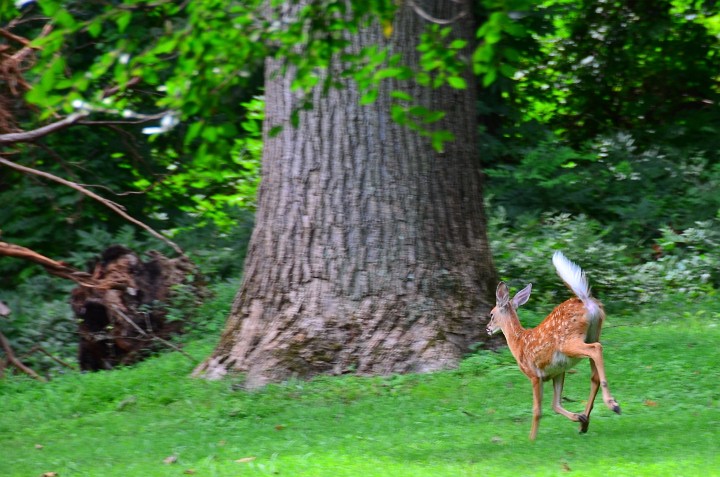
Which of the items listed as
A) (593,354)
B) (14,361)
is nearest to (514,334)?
(593,354)

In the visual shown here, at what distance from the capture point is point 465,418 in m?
8.62

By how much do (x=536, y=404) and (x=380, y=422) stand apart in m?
1.61

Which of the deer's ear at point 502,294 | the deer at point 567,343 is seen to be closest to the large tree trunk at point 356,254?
the deer's ear at point 502,294

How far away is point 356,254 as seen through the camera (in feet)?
32.8

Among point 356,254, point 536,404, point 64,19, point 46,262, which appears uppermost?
point 64,19

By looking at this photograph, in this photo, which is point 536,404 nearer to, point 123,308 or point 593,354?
point 593,354

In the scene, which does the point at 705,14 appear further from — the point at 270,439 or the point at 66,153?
the point at 270,439

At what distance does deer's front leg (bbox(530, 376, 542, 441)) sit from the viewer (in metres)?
7.46

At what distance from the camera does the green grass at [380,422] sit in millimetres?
7090

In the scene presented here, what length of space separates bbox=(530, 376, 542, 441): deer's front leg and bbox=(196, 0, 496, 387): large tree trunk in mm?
2320

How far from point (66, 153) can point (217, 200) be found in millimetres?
3448

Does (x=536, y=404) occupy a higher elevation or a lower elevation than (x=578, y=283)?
lower

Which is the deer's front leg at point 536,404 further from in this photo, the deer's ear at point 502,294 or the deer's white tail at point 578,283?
the deer's ear at point 502,294

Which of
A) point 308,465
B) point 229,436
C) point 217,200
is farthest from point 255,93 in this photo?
point 308,465
